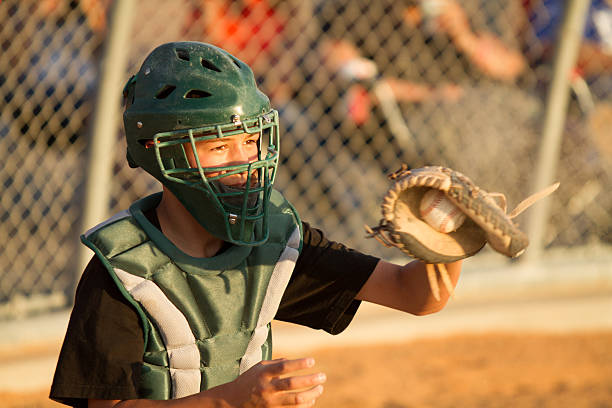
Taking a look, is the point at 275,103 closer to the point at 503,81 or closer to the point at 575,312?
the point at 503,81

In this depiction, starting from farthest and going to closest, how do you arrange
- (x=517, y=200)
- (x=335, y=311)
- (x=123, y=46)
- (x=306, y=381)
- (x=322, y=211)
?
1. (x=517, y=200)
2. (x=322, y=211)
3. (x=123, y=46)
4. (x=335, y=311)
5. (x=306, y=381)

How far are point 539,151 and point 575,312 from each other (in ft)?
3.74

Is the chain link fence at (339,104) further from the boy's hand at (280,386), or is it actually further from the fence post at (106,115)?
the boy's hand at (280,386)

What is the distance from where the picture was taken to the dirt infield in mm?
4105

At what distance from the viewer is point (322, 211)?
4.98 metres

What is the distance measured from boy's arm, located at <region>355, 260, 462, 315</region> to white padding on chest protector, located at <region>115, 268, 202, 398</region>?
0.57 m

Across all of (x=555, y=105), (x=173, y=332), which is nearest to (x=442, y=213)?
(x=173, y=332)

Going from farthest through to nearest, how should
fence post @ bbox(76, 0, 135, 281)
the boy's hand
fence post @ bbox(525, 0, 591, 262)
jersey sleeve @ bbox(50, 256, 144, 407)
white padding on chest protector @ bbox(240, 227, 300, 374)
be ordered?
fence post @ bbox(525, 0, 591, 262)
fence post @ bbox(76, 0, 135, 281)
white padding on chest protector @ bbox(240, 227, 300, 374)
jersey sleeve @ bbox(50, 256, 144, 407)
the boy's hand

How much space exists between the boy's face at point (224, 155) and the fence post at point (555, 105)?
3.19 metres

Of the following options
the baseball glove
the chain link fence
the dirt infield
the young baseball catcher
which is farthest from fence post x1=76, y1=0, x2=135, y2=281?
the baseball glove

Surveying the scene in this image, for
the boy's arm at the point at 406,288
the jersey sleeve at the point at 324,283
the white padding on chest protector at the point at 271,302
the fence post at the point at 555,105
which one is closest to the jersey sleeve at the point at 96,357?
the white padding on chest protector at the point at 271,302

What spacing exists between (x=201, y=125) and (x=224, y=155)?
10 cm

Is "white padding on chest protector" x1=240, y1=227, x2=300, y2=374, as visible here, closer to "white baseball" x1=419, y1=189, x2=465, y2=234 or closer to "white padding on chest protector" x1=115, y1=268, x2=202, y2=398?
"white padding on chest protector" x1=115, y1=268, x2=202, y2=398

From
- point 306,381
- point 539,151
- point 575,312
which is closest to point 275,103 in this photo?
point 539,151
